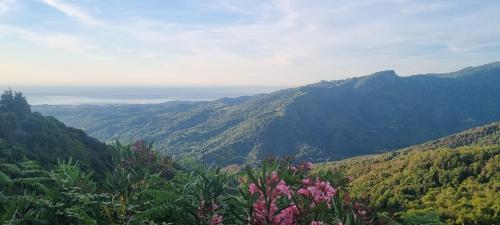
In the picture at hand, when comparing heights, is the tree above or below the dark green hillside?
above

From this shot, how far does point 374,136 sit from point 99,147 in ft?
509

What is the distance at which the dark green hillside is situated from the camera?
105ft

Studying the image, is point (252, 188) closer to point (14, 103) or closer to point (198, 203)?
point (198, 203)

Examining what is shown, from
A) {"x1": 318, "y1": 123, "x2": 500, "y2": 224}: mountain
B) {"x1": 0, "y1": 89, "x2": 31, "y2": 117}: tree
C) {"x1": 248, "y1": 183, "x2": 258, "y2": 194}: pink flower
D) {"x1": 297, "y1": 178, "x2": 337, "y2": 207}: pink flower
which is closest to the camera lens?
{"x1": 248, "y1": 183, "x2": 258, "y2": 194}: pink flower

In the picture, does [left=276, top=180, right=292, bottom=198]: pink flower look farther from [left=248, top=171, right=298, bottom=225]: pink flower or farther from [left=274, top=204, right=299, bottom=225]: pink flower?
[left=274, top=204, right=299, bottom=225]: pink flower

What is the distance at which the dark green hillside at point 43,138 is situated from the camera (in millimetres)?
31922

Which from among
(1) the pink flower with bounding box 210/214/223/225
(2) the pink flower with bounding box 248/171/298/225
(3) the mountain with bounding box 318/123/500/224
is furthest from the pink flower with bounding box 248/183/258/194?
(3) the mountain with bounding box 318/123/500/224

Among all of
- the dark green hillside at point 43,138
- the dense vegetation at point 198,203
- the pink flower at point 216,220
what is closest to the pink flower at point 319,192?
the dense vegetation at point 198,203

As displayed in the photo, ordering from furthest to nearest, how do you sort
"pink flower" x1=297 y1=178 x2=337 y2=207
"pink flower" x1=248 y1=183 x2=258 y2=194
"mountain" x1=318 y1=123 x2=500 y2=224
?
"mountain" x1=318 y1=123 x2=500 y2=224, "pink flower" x1=297 y1=178 x2=337 y2=207, "pink flower" x1=248 y1=183 x2=258 y2=194

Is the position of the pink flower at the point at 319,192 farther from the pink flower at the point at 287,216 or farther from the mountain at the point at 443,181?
the mountain at the point at 443,181

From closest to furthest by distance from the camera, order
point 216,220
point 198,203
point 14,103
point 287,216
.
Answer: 1. point 287,216
2. point 216,220
3. point 198,203
4. point 14,103

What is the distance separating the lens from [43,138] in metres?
35.2

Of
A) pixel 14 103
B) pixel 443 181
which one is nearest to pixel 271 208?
pixel 14 103

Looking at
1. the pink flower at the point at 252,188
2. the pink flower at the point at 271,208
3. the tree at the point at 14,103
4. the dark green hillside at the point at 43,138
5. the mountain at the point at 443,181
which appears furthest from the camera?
the tree at the point at 14,103
